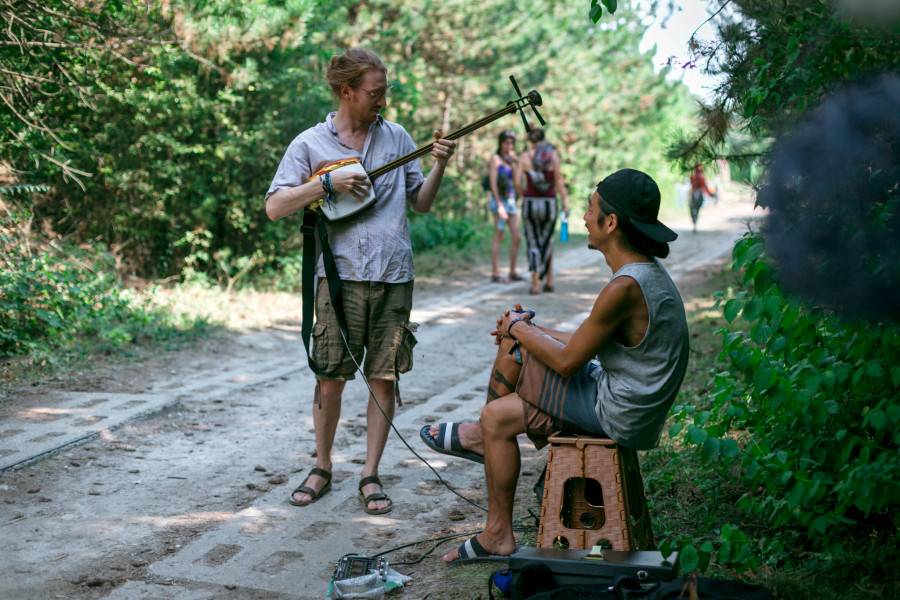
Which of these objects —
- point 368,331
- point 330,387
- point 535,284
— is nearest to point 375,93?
point 368,331

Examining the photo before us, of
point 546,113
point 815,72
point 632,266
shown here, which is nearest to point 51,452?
point 632,266

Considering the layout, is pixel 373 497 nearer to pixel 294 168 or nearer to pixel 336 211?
pixel 336 211

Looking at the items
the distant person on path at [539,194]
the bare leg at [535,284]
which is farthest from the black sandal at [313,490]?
the bare leg at [535,284]

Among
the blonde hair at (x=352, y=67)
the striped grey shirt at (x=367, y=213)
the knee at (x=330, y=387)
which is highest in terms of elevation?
the blonde hair at (x=352, y=67)

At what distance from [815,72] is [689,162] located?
1.57 metres

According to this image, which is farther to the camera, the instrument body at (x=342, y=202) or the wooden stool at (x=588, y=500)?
the instrument body at (x=342, y=202)

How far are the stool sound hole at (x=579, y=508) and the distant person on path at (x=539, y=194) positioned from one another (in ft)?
27.4

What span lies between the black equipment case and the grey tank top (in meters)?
0.43

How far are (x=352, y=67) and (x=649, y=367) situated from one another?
2.14 m

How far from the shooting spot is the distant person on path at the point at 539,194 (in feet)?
39.5

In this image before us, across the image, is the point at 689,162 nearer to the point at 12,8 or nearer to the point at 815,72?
the point at 815,72

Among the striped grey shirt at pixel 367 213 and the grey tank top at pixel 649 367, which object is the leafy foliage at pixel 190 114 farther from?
the grey tank top at pixel 649 367

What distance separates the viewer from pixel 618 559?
354 centimetres

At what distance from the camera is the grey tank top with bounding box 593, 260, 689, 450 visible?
3691 millimetres
